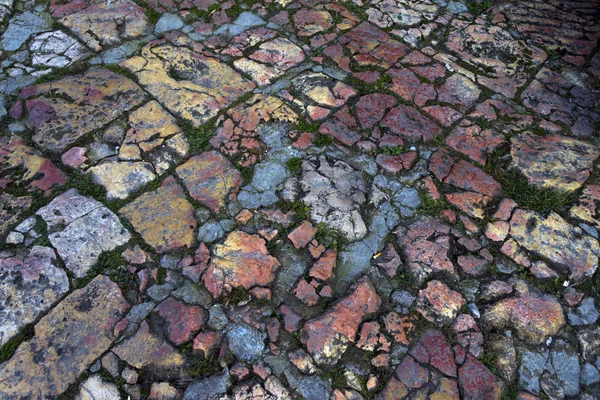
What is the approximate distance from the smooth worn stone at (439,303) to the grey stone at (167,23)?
2808 millimetres

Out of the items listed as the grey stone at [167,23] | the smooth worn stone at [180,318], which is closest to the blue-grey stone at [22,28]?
the grey stone at [167,23]

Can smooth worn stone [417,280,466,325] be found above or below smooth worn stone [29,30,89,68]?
below

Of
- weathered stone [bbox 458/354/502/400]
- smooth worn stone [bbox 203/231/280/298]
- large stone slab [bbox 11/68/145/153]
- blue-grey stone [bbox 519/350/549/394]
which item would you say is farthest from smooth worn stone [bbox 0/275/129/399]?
blue-grey stone [bbox 519/350/549/394]

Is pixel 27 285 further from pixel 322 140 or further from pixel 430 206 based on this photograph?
pixel 430 206

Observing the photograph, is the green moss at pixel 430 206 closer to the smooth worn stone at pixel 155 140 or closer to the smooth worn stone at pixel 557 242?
Answer: the smooth worn stone at pixel 557 242

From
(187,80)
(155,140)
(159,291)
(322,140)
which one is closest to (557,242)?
(322,140)

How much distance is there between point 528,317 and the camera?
2.46 meters

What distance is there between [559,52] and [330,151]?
2.24 m

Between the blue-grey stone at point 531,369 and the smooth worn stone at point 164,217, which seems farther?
the smooth worn stone at point 164,217

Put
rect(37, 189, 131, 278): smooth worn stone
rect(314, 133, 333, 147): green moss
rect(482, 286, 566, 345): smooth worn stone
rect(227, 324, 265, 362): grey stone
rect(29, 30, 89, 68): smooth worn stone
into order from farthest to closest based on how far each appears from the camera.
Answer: rect(29, 30, 89, 68): smooth worn stone → rect(314, 133, 333, 147): green moss → rect(37, 189, 131, 278): smooth worn stone → rect(482, 286, 566, 345): smooth worn stone → rect(227, 324, 265, 362): grey stone

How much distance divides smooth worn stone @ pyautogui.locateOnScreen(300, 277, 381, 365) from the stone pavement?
0.01m

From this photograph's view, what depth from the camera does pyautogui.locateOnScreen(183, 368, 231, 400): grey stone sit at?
2145 mm

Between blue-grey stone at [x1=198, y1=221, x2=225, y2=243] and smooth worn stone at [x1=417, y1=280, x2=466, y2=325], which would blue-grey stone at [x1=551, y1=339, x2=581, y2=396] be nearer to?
smooth worn stone at [x1=417, y1=280, x2=466, y2=325]

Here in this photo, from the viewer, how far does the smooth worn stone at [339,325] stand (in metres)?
2.29
